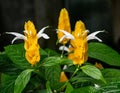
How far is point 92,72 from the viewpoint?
1060 millimetres

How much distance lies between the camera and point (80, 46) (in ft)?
3.48

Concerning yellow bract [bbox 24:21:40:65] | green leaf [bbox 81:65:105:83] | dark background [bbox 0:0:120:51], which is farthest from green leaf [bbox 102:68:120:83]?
dark background [bbox 0:0:120:51]

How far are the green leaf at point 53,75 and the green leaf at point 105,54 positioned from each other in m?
0.15

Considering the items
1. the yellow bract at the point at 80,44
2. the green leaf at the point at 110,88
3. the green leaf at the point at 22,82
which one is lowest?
the green leaf at the point at 22,82

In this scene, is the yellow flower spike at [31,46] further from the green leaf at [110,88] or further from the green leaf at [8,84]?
the green leaf at [110,88]

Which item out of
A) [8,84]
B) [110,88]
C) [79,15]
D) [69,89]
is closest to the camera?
[110,88]

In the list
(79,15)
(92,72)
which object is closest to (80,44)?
(92,72)

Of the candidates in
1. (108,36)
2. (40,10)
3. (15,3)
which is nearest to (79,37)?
(40,10)

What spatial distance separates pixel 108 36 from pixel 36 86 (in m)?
3.38

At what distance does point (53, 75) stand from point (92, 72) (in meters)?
0.11

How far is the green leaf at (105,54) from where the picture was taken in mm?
1226

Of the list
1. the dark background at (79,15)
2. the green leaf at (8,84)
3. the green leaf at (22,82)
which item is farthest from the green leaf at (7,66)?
the dark background at (79,15)

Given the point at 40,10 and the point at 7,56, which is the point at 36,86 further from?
the point at 40,10

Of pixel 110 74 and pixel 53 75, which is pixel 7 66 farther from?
pixel 110 74
